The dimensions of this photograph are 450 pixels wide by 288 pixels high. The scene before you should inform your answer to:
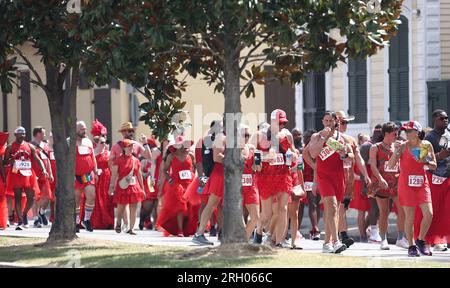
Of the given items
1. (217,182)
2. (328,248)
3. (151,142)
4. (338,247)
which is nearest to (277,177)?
(217,182)

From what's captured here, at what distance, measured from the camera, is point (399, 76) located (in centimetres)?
3105

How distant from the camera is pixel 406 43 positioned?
30.7 metres

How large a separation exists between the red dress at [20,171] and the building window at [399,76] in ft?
30.8

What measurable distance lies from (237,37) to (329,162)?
222 cm

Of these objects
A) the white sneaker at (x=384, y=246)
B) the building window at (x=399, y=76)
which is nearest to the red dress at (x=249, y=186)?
the white sneaker at (x=384, y=246)

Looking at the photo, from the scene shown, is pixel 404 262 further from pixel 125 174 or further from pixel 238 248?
pixel 125 174

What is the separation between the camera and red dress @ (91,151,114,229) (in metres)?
25.7

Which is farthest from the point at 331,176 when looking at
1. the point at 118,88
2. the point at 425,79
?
the point at 118,88

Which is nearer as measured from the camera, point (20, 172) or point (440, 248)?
point (440, 248)

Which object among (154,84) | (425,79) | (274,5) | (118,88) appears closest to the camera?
→ (274,5)

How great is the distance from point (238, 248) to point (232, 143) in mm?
1322

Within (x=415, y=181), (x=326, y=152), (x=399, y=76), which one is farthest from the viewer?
(x=399, y=76)

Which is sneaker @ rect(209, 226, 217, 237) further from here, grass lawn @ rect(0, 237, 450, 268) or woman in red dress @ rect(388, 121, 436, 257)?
woman in red dress @ rect(388, 121, 436, 257)

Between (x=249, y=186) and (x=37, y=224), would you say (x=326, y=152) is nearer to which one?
(x=249, y=186)
